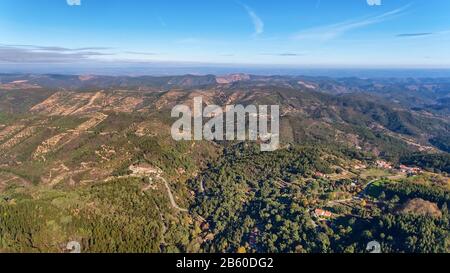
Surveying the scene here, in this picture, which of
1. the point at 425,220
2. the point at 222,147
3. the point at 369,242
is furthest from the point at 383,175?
the point at 222,147

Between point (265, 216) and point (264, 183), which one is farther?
point (264, 183)

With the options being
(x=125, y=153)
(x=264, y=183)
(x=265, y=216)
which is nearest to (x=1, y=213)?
(x=125, y=153)

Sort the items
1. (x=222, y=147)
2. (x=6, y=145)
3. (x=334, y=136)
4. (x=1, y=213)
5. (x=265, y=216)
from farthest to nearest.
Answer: (x=334, y=136) < (x=222, y=147) < (x=6, y=145) < (x=265, y=216) < (x=1, y=213)

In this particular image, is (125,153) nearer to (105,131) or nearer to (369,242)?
(105,131)
